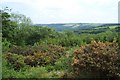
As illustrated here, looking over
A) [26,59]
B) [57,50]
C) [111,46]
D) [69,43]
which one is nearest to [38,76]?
[111,46]

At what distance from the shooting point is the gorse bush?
29.0 ft

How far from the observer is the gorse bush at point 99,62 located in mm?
8852

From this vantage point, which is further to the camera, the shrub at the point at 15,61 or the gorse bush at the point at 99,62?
the shrub at the point at 15,61

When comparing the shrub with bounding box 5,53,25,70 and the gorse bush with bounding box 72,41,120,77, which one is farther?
the shrub with bounding box 5,53,25,70

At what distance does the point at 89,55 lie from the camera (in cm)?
930

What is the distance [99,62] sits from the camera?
898cm

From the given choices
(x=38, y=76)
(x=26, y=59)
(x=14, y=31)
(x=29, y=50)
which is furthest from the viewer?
(x=14, y=31)

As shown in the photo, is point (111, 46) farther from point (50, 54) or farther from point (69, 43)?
point (69, 43)

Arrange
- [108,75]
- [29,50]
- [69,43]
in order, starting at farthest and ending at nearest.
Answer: [69,43] → [29,50] → [108,75]

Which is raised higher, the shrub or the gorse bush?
the gorse bush

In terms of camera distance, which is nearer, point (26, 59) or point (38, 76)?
point (38, 76)

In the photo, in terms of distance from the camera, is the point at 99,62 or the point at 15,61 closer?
the point at 99,62

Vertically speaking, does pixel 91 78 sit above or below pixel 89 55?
below

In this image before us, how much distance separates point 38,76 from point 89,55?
159cm
